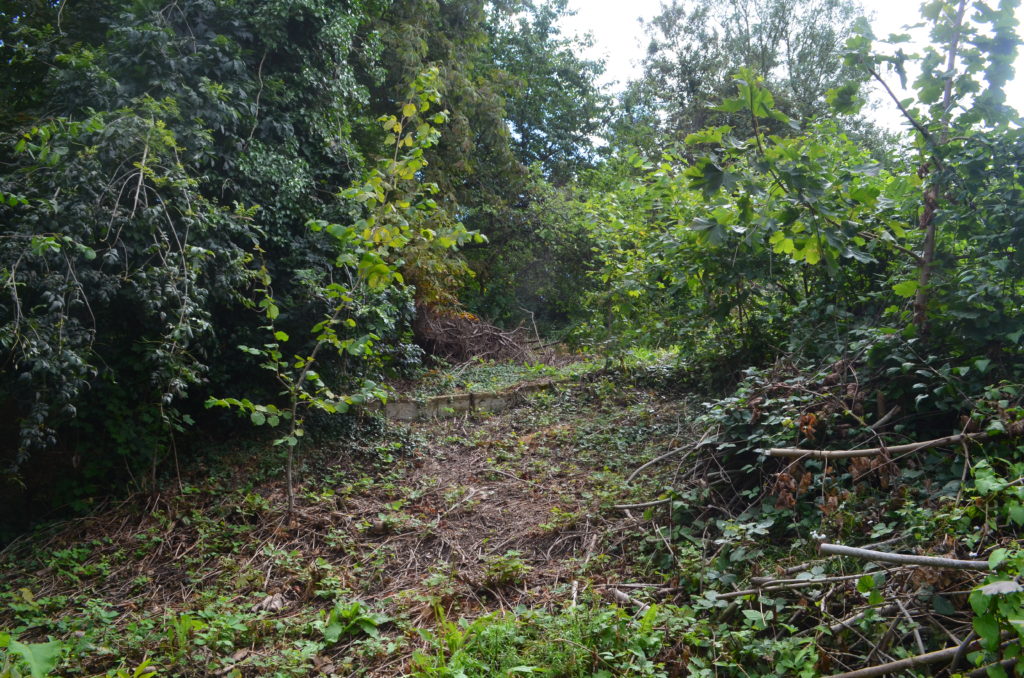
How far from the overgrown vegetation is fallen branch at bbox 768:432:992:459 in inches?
1.0

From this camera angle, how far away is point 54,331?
12.4 ft


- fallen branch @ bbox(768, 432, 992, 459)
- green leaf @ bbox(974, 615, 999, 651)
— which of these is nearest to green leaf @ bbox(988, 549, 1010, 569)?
green leaf @ bbox(974, 615, 999, 651)

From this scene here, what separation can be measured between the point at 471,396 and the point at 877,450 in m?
5.01

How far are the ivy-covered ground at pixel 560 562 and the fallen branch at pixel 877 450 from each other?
0.05 m

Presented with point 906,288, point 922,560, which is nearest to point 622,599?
point 922,560

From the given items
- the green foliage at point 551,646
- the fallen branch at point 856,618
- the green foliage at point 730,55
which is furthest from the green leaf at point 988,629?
the green foliage at point 730,55

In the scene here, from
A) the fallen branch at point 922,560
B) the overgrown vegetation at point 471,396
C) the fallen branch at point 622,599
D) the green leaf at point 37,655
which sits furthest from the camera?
the fallen branch at point 622,599

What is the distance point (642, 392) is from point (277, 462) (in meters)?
3.70

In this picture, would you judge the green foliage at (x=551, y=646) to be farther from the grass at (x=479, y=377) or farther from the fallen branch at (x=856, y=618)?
the grass at (x=479, y=377)

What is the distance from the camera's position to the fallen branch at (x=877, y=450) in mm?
2877

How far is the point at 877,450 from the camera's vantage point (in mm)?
3160

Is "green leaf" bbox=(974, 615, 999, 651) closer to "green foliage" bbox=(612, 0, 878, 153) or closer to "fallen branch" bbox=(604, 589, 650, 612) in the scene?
"fallen branch" bbox=(604, 589, 650, 612)

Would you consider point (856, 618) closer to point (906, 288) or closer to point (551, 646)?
point (551, 646)

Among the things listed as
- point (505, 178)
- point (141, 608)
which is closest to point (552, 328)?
point (505, 178)
